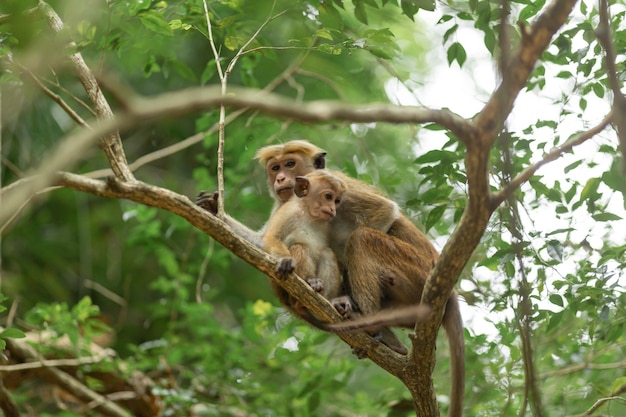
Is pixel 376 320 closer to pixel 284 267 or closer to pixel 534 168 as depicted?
pixel 284 267

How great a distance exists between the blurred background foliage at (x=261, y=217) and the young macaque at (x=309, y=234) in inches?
31.3

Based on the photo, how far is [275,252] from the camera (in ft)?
19.5

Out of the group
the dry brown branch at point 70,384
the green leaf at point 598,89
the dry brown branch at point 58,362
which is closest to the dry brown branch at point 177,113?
the green leaf at point 598,89

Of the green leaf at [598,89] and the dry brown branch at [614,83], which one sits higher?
the green leaf at [598,89]

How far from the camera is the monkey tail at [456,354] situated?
5.43 meters

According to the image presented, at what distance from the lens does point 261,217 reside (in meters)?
9.47

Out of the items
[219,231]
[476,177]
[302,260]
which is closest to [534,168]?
[476,177]

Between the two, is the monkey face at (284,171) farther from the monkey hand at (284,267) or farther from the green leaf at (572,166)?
the green leaf at (572,166)

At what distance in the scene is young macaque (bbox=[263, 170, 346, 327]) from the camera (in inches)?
238

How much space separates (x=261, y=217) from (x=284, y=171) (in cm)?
240

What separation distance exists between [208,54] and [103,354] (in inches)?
185

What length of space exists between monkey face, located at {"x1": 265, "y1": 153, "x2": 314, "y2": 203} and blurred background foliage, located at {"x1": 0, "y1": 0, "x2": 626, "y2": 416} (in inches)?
25.6

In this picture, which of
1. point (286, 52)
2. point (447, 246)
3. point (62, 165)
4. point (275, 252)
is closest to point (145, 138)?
point (286, 52)

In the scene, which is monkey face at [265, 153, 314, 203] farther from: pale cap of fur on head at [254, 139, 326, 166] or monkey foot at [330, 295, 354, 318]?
monkey foot at [330, 295, 354, 318]
